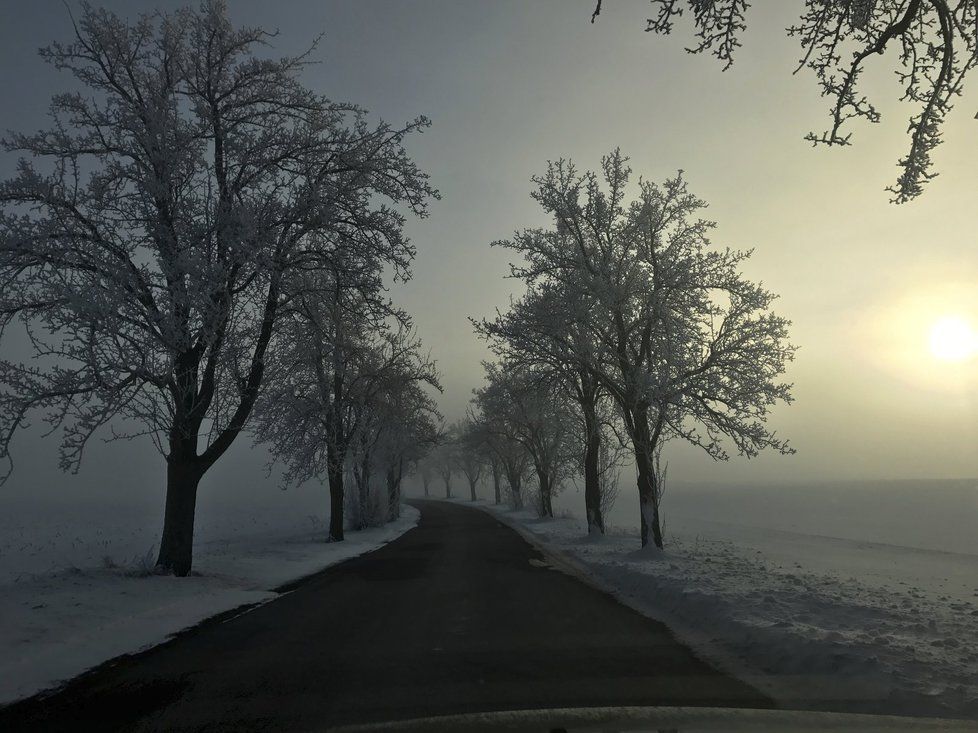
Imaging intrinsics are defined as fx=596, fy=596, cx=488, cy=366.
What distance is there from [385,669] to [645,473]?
12440 mm

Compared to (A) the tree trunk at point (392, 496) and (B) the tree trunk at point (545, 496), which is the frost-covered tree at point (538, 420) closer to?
(B) the tree trunk at point (545, 496)

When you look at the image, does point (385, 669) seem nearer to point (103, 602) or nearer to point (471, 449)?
point (103, 602)

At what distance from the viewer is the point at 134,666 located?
582cm

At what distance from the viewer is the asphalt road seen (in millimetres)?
4504

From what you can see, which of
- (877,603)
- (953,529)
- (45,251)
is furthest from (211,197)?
(953,529)

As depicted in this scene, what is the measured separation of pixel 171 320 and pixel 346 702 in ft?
23.9

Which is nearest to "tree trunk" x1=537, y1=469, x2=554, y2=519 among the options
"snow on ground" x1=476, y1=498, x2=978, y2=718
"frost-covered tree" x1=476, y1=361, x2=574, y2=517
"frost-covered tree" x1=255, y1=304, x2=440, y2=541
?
"frost-covered tree" x1=476, y1=361, x2=574, y2=517

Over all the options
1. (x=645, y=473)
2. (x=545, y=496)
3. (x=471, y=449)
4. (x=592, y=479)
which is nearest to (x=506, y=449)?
(x=471, y=449)

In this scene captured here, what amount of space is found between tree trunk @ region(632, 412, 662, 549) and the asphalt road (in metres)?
7.25

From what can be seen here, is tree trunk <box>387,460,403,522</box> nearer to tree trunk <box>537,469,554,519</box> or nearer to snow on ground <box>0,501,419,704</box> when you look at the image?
tree trunk <box>537,469,554,519</box>

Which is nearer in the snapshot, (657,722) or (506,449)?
(657,722)

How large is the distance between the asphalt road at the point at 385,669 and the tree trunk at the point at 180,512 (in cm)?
325

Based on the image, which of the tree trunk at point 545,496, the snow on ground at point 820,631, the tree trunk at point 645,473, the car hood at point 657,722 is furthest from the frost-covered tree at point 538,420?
the car hood at point 657,722

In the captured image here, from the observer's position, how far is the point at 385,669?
18.3ft
